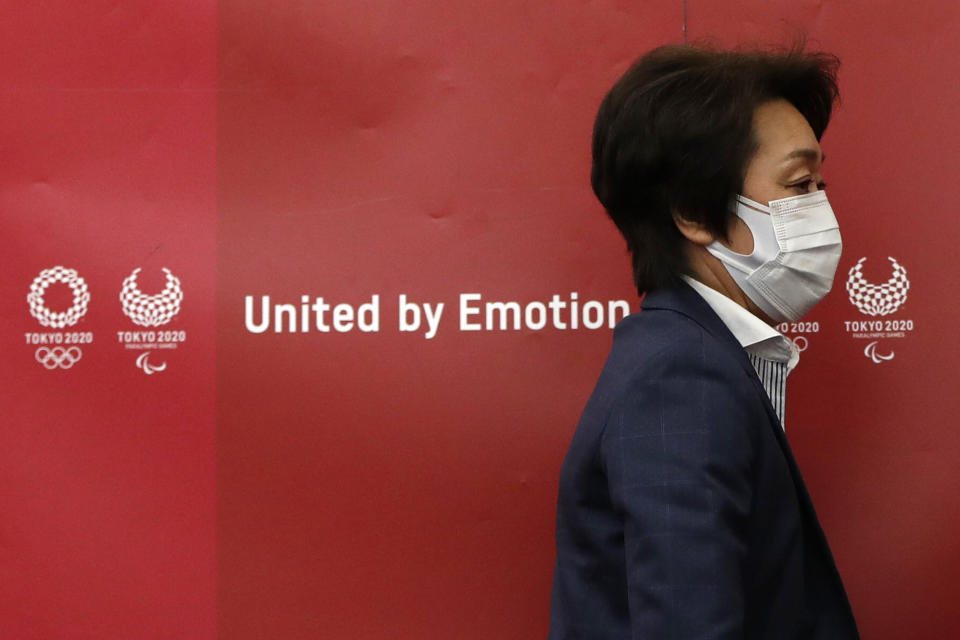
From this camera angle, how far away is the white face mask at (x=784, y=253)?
1053 mm

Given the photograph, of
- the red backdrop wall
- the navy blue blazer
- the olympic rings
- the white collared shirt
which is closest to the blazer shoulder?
the navy blue blazer

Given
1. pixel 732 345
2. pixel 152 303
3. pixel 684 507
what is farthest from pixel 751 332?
pixel 152 303

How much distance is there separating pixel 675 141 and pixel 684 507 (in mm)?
417

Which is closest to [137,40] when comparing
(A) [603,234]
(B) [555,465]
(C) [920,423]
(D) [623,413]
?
(A) [603,234]

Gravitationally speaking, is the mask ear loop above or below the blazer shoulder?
above

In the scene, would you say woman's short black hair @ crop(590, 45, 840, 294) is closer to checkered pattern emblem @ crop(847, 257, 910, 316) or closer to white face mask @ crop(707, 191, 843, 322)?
white face mask @ crop(707, 191, 843, 322)

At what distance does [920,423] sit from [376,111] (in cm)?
103

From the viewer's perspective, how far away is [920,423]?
1.50m

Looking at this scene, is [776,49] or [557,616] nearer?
[557,616]

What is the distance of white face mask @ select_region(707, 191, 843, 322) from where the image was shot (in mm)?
1053

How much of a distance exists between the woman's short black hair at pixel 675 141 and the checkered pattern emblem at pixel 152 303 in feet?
2.50

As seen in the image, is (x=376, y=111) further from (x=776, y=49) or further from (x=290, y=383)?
(x=776, y=49)

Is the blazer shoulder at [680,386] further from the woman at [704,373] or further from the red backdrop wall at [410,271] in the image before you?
the red backdrop wall at [410,271]

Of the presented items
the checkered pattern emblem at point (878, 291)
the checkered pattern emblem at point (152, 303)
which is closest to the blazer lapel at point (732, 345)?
the checkered pattern emblem at point (878, 291)
